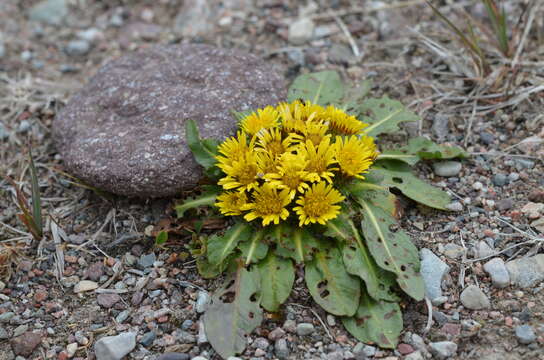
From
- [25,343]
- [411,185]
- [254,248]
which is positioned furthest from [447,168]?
[25,343]

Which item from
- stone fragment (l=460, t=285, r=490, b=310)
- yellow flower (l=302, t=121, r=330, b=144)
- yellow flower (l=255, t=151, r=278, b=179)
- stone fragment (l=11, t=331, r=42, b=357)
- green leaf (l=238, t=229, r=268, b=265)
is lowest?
stone fragment (l=11, t=331, r=42, b=357)

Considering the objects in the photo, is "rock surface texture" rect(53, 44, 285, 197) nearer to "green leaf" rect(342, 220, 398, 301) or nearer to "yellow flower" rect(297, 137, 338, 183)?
"yellow flower" rect(297, 137, 338, 183)

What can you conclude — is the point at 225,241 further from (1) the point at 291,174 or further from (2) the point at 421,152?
(2) the point at 421,152

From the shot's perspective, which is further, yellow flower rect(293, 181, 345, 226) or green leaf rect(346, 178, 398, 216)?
green leaf rect(346, 178, 398, 216)

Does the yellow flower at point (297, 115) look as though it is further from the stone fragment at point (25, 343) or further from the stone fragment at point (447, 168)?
the stone fragment at point (25, 343)

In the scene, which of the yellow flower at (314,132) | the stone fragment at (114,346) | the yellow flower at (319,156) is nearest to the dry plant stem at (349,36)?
the yellow flower at (314,132)

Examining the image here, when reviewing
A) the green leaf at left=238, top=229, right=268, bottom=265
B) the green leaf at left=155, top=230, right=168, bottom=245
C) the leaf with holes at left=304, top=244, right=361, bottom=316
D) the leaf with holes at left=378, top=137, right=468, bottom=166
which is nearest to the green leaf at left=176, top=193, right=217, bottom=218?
the green leaf at left=155, top=230, right=168, bottom=245

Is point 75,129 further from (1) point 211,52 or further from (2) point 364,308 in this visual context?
(2) point 364,308

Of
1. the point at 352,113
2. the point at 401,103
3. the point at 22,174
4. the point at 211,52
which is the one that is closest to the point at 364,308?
the point at 352,113
